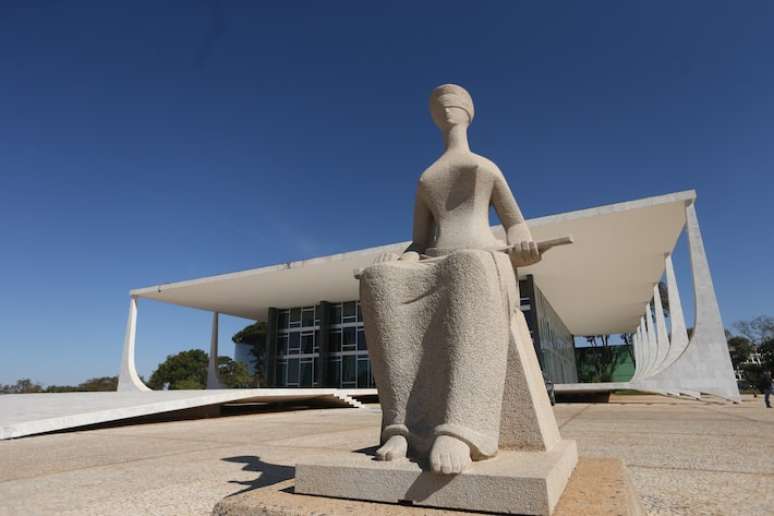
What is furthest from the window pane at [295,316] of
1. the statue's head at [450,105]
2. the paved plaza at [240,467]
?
the statue's head at [450,105]

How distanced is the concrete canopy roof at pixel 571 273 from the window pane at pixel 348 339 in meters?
1.89

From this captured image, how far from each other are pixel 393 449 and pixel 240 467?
2250 mm

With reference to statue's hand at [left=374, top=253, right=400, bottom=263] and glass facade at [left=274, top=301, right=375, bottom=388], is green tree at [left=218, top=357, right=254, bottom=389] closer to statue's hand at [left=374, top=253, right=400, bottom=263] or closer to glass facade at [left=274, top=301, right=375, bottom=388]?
glass facade at [left=274, top=301, right=375, bottom=388]

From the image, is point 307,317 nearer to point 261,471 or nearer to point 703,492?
point 261,471

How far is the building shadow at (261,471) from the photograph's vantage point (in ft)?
10.1

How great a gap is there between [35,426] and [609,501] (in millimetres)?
8476

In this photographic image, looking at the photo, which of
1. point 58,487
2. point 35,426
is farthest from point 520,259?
point 35,426

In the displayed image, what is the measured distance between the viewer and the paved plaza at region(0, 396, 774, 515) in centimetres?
260

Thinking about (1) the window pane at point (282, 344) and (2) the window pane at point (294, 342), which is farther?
(1) the window pane at point (282, 344)

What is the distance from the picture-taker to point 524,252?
287cm

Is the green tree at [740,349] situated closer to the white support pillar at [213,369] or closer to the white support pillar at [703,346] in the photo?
the white support pillar at [703,346]

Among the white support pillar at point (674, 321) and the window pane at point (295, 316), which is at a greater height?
the window pane at point (295, 316)

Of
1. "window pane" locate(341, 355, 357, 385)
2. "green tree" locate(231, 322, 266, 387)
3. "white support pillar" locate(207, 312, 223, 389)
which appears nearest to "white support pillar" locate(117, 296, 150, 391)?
"white support pillar" locate(207, 312, 223, 389)

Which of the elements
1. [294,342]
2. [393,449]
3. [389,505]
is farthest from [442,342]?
[294,342]
